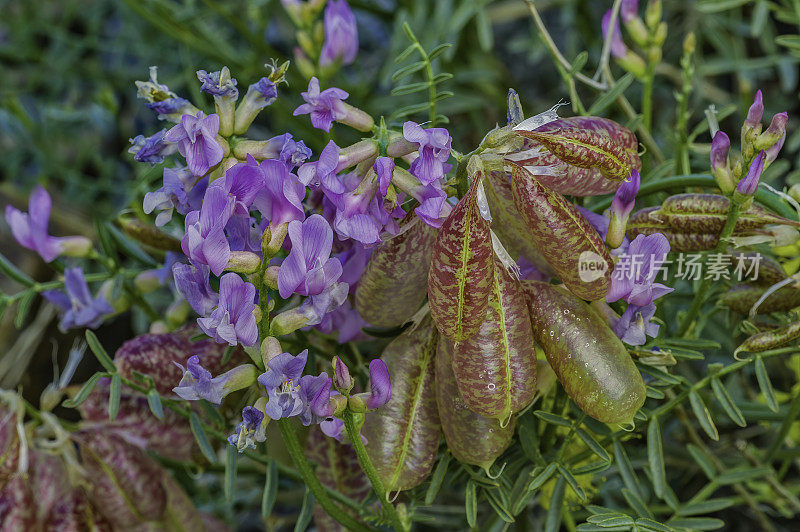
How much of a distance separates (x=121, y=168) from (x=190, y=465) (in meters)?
0.69

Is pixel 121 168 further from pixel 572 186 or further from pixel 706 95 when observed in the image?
pixel 572 186

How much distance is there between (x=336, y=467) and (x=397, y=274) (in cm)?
17

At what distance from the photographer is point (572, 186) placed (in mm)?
456

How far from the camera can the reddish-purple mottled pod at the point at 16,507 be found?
584 mm

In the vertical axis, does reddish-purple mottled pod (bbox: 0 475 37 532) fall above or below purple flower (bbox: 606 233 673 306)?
below

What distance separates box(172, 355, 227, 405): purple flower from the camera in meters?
0.42

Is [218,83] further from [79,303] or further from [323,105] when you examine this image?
[79,303]

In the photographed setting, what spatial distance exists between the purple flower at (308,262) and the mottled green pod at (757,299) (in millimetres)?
264

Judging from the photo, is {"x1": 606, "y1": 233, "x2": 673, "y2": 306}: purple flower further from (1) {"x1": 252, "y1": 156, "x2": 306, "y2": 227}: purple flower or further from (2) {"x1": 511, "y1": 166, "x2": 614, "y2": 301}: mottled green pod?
(1) {"x1": 252, "y1": 156, "x2": 306, "y2": 227}: purple flower

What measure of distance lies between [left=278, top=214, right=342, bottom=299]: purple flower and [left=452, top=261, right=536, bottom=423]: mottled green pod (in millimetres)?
76

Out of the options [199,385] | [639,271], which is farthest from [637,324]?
[199,385]

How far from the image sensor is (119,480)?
597 millimetres

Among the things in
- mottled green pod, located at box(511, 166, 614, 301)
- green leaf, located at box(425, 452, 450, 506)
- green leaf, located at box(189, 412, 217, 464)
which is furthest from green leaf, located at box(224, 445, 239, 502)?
mottled green pod, located at box(511, 166, 614, 301)

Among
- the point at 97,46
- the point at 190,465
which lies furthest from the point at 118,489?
the point at 97,46
